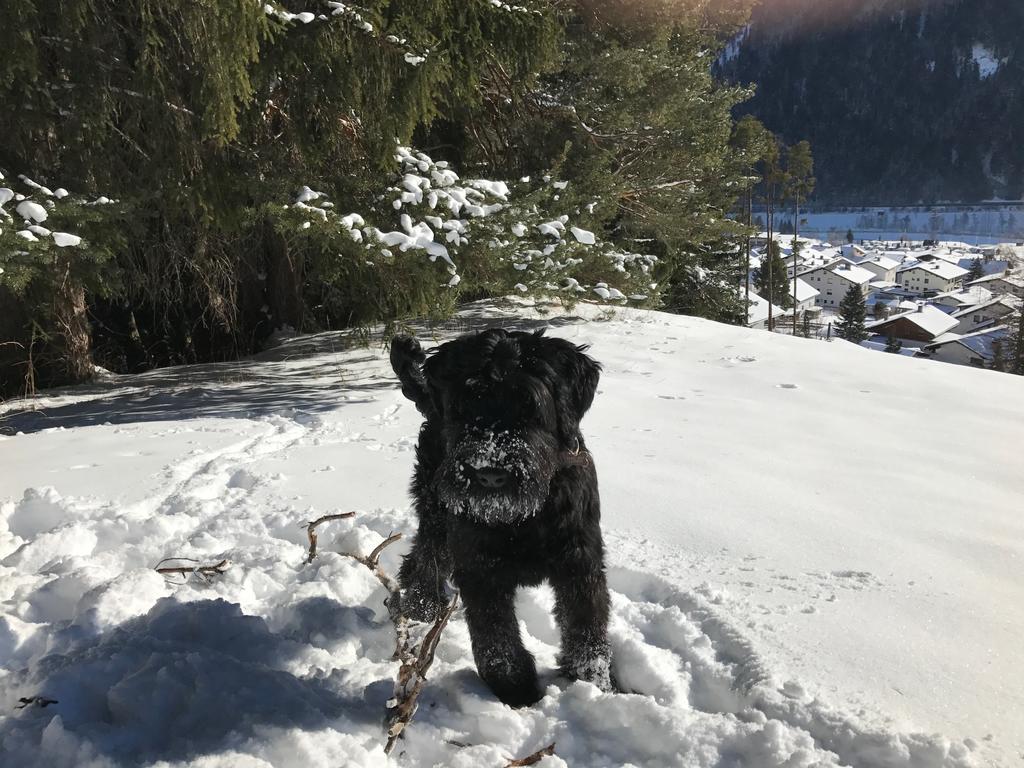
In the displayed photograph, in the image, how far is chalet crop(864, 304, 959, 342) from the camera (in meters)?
57.3

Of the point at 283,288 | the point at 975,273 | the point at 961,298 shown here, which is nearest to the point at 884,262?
the point at 975,273

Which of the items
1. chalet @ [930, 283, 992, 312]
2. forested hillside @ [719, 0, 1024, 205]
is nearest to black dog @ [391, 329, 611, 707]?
chalet @ [930, 283, 992, 312]

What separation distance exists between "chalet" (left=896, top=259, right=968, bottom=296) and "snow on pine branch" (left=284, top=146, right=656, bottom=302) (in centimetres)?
10041

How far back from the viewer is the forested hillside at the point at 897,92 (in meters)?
134

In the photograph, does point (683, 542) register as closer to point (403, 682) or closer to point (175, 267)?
point (403, 682)

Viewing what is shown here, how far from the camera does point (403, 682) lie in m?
1.81

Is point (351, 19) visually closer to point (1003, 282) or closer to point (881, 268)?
point (1003, 282)

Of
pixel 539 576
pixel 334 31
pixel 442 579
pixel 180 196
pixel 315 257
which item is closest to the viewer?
pixel 539 576

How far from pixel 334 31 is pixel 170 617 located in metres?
4.68

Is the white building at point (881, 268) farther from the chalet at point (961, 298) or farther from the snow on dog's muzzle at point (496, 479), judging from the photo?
the snow on dog's muzzle at point (496, 479)

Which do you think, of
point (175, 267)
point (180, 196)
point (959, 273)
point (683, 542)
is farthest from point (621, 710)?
point (959, 273)

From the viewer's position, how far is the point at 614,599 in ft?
8.43

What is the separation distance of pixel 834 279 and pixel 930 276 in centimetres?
1774

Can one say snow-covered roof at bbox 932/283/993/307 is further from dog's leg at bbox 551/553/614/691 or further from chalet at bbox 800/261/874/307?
dog's leg at bbox 551/553/614/691
